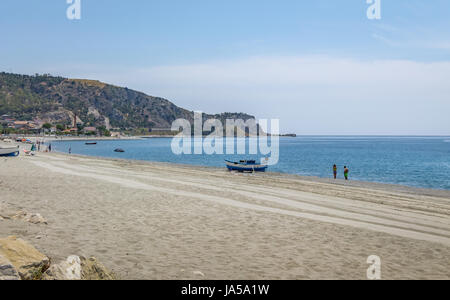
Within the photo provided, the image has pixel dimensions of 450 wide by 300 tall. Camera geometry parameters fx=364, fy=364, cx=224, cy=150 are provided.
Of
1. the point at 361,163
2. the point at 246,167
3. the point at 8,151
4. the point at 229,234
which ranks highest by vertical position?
the point at 8,151

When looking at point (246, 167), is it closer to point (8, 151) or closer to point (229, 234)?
point (8, 151)

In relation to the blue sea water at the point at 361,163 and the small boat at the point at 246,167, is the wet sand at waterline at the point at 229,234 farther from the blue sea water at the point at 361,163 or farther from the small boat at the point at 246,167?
the blue sea water at the point at 361,163

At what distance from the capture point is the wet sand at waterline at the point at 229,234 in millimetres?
7000

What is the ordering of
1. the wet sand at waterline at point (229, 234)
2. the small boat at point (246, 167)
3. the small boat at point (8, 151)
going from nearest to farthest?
the wet sand at waterline at point (229, 234)
the small boat at point (246, 167)
the small boat at point (8, 151)

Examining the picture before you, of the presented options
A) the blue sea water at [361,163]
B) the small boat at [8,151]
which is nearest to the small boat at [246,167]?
the blue sea water at [361,163]

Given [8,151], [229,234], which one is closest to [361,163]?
[8,151]

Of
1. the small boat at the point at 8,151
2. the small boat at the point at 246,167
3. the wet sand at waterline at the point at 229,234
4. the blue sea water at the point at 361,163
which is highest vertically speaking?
the small boat at the point at 8,151

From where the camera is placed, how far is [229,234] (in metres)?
9.61

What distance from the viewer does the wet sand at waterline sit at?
7.00 meters

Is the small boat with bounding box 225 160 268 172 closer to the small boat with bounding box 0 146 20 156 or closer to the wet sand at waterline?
the wet sand at waterline

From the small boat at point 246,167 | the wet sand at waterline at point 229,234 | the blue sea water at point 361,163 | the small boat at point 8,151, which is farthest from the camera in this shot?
the blue sea water at point 361,163
